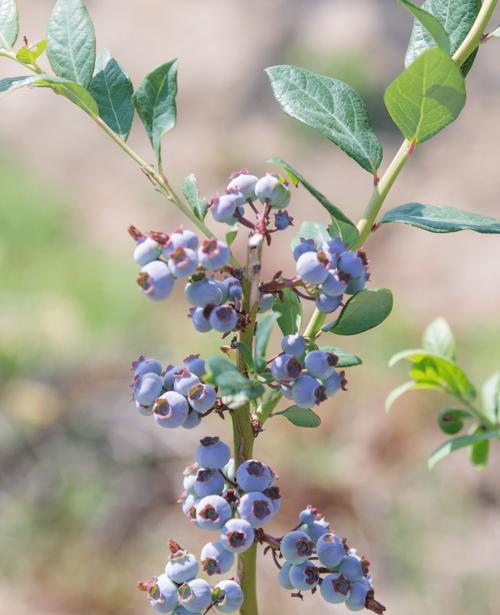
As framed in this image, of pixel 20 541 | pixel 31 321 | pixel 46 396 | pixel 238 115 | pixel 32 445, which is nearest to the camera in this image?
pixel 20 541

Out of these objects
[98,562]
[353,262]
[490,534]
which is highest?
[353,262]

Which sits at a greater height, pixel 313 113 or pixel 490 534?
pixel 313 113

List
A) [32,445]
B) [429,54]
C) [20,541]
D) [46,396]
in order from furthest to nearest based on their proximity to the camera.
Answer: [46,396], [32,445], [20,541], [429,54]

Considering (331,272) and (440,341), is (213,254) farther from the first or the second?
(440,341)

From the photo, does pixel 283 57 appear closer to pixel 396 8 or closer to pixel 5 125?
pixel 396 8

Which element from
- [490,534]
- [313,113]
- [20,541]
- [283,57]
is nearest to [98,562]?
[20,541]

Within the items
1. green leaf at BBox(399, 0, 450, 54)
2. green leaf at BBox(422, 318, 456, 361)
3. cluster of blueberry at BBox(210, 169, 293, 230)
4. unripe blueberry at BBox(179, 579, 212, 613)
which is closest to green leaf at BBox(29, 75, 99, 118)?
cluster of blueberry at BBox(210, 169, 293, 230)

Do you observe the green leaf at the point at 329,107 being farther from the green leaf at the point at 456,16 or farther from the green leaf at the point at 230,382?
the green leaf at the point at 230,382

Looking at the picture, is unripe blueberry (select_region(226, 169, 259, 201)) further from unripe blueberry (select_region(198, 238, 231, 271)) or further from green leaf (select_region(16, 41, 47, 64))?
green leaf (select_region(16, 41, 47, 64))
